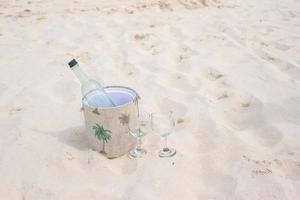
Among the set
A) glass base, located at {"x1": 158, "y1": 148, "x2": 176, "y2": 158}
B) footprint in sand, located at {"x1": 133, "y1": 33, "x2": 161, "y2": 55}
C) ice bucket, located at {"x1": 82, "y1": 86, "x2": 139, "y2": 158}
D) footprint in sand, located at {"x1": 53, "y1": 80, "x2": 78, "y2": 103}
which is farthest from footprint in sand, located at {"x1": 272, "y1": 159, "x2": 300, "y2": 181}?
footprint in sand, located at {"x1": 133, "y1": 33, "x2": 161, "y2": 55}

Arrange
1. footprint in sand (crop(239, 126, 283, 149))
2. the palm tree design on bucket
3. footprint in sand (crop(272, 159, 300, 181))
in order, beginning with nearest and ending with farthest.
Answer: footprint in sand (crop(272, 159, 300, 181))
the palm tree design on bucket
footprint in sand (crop(239, 126, 283, 149))

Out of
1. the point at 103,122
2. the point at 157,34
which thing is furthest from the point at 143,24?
the point at 103,122

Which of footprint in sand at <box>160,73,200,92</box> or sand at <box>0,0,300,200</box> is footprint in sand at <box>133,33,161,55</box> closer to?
sand at <box>0,0,300,200</box>

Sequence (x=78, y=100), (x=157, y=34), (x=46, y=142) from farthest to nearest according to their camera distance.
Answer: (x=157, y=34) → (x=78, y=100) → (x=46, y=142)

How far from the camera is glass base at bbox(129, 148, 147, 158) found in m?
2.18

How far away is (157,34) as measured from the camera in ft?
13.7

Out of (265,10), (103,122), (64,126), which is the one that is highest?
(103,122)

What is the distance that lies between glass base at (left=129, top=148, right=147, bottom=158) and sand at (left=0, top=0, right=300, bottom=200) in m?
0.03

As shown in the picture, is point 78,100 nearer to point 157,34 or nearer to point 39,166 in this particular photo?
point 39,166

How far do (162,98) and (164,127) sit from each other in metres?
0.38

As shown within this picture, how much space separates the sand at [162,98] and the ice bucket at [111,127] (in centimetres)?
6

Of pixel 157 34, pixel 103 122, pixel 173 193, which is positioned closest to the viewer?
pixel 173 193

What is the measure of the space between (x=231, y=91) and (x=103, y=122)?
106 cm

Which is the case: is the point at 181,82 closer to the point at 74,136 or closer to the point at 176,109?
the point at 176,109
